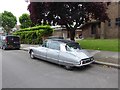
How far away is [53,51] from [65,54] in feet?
3.71

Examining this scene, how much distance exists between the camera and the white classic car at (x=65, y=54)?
28.4ft

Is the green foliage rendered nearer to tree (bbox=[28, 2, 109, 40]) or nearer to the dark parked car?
the dark parked car

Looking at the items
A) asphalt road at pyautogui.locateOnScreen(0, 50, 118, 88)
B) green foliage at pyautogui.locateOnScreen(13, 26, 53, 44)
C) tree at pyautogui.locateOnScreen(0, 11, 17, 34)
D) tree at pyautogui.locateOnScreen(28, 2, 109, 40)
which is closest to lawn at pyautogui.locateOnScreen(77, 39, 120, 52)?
tree at pyautogui.locateOnScreen(28, 2, 109, 40)

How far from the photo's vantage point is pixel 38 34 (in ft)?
76.0

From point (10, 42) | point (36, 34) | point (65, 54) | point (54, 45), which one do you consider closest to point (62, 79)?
point (65, 54)

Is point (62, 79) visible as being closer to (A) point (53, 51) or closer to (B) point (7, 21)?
(A) point (53, 51)

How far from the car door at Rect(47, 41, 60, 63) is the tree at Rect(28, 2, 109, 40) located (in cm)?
286

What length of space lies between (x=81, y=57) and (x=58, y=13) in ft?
16.0

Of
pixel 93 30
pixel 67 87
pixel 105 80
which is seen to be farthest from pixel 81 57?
pixel 93 30

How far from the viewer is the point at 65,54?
909 centimetres

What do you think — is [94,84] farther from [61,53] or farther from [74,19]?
[74,19]

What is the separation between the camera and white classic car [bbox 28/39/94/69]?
866 cm

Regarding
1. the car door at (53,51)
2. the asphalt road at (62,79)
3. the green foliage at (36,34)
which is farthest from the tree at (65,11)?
the green foliage at (36,34)

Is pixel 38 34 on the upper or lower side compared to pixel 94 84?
upper
